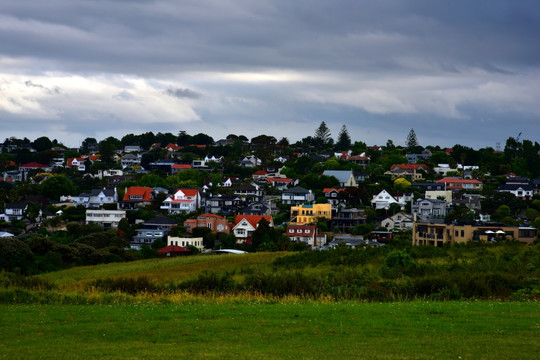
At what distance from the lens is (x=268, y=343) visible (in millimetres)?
14750

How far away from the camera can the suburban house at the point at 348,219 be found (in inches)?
3253

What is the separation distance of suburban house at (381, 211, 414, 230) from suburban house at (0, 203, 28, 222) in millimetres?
44619

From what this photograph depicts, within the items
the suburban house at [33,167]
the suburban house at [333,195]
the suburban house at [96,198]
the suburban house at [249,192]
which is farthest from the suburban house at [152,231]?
the suburban house at [33,167]

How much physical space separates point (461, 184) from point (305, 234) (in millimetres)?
35297

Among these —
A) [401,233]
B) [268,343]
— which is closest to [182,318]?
[268,343]

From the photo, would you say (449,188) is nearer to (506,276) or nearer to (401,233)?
(401,233)

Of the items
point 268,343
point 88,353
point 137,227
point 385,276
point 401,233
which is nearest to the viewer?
point 88,353

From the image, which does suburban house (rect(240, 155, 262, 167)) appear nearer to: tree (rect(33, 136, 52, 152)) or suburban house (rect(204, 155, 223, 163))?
suburban house (rect(204, 155, 223, 163))

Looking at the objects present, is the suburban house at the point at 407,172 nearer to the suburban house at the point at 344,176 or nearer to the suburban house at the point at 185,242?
the suburban house at the point at 344,176

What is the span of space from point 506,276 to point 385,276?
4.69 meters

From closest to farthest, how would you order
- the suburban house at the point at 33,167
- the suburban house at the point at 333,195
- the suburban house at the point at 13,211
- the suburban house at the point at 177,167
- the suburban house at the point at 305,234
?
the suburban house at the point at 305,234 → the suburban house at the point at 13,211 → the suburban house at the point at 333,195 → the suburban house at the point at 177,167 → the suburban house at the point at 33,167

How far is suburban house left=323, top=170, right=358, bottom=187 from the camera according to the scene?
109 m

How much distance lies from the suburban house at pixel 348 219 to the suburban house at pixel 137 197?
2680cm

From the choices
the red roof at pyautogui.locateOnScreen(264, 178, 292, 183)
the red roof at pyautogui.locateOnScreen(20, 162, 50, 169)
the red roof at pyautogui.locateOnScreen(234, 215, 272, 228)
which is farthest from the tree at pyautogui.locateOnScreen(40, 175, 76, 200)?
the red roof at pyautogui.locateOnScreen(234, 215, 272, 228)
